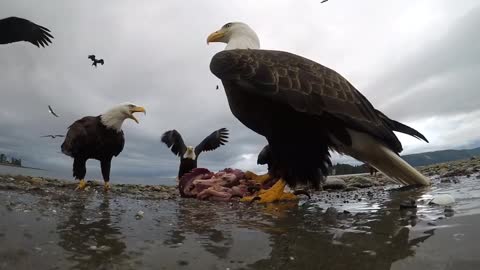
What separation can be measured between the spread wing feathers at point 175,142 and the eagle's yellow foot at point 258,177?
775 centimetres

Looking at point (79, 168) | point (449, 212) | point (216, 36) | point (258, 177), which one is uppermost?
point (216, 36)

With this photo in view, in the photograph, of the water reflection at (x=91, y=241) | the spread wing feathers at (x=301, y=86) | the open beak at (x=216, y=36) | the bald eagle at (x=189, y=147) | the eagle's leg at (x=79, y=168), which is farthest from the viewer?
the bald eagle at (x=189, y=147)

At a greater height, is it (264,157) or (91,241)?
(264,157)

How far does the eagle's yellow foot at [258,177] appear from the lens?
5297 millimetres

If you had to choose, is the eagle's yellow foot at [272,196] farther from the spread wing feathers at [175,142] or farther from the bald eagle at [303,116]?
the spread wing feathers at [175,142]

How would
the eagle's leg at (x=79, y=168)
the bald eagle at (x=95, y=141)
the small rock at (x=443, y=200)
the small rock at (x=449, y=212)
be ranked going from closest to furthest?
1. the small rock at (x=449, y=212)
2. the small rock at (x=443, y=200)
3. the bald eagle at (x=95, y=141)
4. the eagle's leg at (x=79, y=168)

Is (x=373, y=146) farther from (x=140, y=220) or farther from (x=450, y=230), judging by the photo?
(x=140, y=220)

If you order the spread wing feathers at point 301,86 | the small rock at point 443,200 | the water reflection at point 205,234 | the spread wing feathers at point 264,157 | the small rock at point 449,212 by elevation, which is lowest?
the water reflection at point 205,234

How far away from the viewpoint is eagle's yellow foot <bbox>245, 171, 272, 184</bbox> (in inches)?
209

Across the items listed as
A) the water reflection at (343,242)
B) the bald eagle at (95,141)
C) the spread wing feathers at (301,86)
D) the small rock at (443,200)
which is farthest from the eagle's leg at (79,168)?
the small rock at (443,200)

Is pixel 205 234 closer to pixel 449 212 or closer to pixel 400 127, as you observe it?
pixel 449 212

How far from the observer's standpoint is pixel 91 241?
5.49 feet

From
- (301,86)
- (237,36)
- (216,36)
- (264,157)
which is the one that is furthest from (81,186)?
(301,86)

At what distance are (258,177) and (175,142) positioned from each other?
28.3 feet
